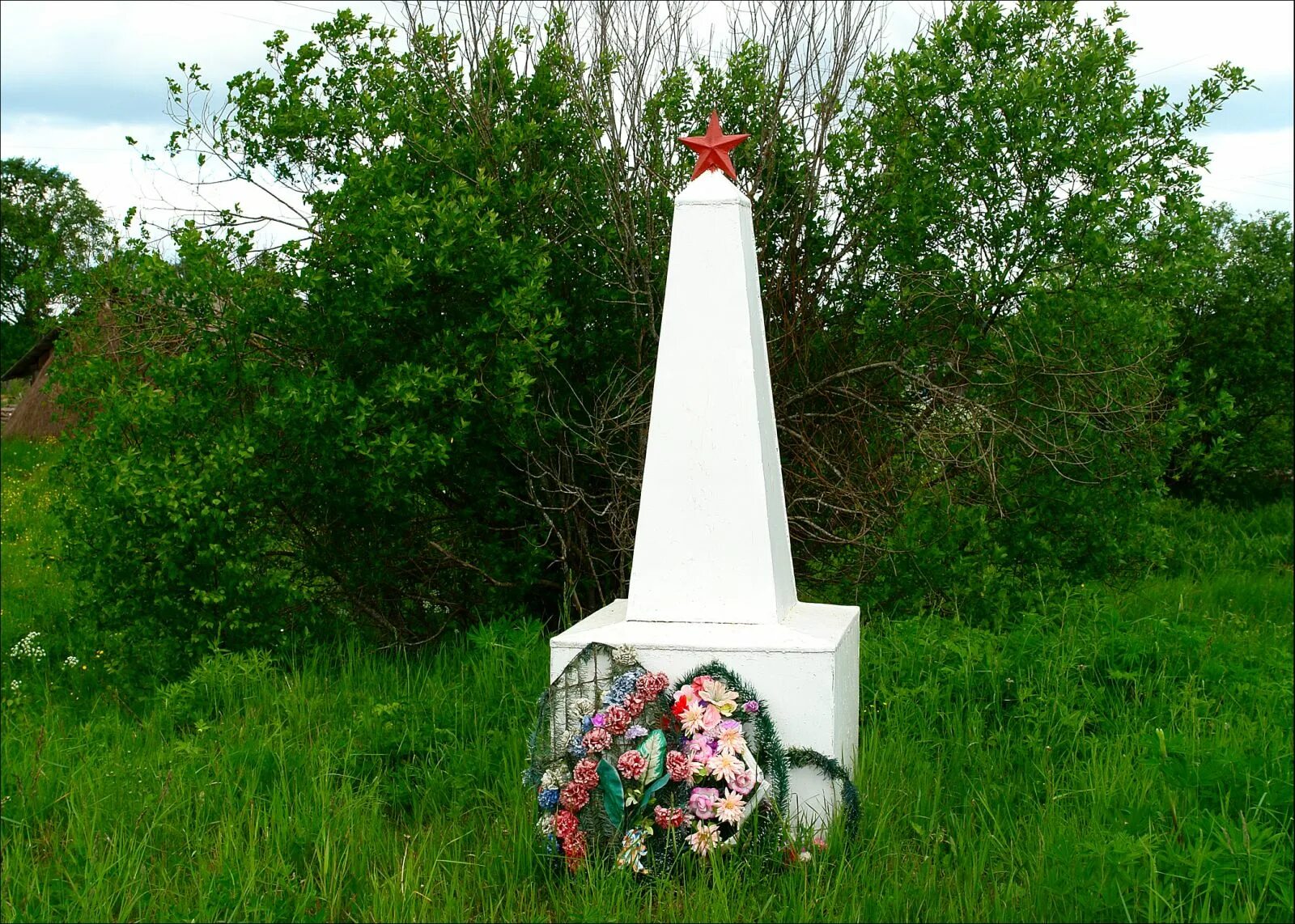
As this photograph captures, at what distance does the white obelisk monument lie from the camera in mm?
4023

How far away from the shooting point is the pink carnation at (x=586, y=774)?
3.69 meters

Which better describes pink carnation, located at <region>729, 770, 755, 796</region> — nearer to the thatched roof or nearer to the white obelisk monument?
the white obelisk monument

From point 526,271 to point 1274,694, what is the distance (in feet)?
13.0

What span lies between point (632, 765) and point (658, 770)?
9 cm

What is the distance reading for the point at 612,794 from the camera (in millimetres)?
3670

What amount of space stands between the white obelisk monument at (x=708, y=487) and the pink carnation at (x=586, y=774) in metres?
0.40

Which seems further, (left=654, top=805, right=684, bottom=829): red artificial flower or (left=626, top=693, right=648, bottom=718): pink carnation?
(left=626, top=693, right=648, bottom=718): pink carnation

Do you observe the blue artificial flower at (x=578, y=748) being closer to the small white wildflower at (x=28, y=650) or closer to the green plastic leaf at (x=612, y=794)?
the green plastic leaf at (x=612, y=794)

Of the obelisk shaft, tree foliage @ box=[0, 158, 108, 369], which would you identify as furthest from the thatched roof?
the obelisk shaft

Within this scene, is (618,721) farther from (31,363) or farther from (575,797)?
(31,363)

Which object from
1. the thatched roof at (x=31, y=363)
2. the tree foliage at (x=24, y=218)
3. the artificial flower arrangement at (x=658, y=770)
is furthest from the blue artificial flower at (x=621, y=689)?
the tree foliage at (x=24, y=218)

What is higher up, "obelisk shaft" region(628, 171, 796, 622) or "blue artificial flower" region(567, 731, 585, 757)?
"obelisk shaft" region(628, 171, 796, 622)

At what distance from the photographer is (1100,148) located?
257 inches

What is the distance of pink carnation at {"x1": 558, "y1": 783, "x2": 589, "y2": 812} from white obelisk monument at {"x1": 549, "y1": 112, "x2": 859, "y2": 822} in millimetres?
470
